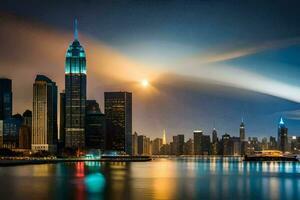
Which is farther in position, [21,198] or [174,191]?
[174,191]

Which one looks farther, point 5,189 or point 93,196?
point 5,189

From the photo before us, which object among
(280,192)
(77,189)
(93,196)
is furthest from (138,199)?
(280,192)

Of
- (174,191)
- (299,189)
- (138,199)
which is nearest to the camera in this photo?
(138,199)

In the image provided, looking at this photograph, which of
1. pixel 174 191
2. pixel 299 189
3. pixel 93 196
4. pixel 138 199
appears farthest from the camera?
pixel 299 189

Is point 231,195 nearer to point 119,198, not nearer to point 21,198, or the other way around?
point 119,198

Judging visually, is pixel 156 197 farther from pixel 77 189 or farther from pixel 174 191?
pixel 77 189

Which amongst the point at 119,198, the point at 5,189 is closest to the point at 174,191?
the point at 119,198

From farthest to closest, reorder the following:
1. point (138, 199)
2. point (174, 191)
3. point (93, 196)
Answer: point (174, 191)
point (93, 196)
point (138, 199)

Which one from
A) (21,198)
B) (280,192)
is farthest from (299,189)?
(21,198)

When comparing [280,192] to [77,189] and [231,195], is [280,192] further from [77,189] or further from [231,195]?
[77,189]
